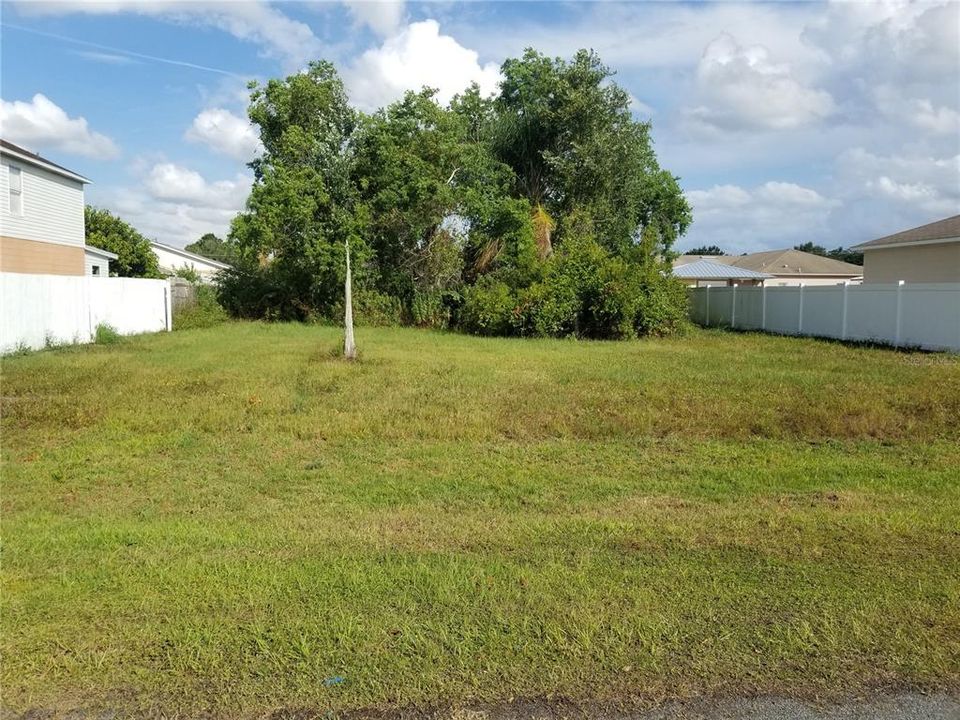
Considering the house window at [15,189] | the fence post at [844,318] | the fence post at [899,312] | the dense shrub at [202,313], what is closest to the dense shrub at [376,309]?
the dense shrub at [202,313]

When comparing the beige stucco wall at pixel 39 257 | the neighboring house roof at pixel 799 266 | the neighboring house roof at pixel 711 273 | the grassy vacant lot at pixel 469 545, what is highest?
the neighboring house roof at pixel 799 266

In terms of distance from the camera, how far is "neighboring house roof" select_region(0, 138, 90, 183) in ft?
67.7

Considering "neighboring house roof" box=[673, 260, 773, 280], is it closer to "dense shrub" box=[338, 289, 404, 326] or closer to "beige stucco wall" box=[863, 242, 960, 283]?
"beige stucco wall" box=[863, 242, 960, 283]

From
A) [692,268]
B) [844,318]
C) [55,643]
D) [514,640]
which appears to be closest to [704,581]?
[514,640]

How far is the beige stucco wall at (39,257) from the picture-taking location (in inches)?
836

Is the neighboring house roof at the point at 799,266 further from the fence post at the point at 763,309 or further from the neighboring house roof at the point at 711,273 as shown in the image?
the fence post at the point at 763,309

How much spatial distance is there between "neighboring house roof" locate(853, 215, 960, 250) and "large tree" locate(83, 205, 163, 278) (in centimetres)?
3209

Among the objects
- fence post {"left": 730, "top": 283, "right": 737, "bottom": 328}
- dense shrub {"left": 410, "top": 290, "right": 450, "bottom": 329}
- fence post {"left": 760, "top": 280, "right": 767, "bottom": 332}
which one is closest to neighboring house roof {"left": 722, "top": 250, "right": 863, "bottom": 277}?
fence post {"left": 730, "top": 283, "right": 737, "bottom": 328}

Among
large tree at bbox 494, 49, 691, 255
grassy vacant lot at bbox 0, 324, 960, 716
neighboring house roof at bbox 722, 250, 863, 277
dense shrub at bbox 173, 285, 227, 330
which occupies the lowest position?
grassy vacant lot at bbox 0, 324, 960, 716

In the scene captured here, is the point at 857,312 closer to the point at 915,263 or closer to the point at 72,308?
the point at 915,263

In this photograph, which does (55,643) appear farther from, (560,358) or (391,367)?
(560,358)

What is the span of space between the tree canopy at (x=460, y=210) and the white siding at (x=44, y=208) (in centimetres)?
A: 510

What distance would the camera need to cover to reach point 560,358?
52.0 feet

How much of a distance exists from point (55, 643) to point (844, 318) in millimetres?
21556
